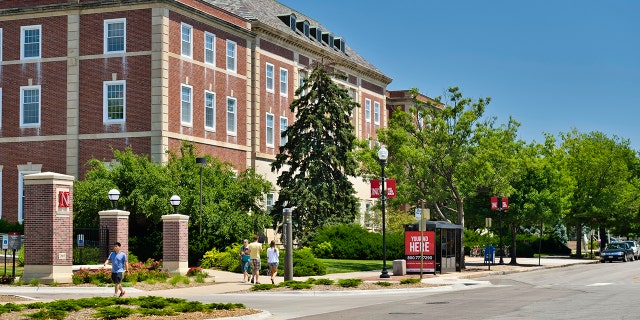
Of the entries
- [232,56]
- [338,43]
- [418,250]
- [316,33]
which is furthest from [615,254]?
[418,250]

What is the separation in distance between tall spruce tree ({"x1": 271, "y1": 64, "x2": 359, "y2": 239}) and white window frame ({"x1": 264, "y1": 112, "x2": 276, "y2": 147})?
4.71m

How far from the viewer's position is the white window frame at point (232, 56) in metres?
58.0

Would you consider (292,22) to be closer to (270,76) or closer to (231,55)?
(270,76)

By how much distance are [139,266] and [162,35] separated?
18.2 meters

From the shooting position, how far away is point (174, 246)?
38.6 m

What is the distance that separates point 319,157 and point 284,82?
33.0ft

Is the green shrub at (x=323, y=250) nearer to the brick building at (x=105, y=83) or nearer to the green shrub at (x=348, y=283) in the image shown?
the brick building at (x=105, y=83)

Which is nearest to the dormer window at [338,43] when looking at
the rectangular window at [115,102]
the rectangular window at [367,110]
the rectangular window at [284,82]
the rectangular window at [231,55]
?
the rectangular window at [367,110]

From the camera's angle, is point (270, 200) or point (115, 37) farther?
point (270, 200)

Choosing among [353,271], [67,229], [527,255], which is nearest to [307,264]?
[353,271]

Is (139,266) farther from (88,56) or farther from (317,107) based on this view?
(317,107)

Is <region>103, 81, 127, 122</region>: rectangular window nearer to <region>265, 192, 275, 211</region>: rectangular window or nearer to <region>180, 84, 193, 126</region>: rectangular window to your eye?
<region>180, 84, 193, 126</region>: rectangular window

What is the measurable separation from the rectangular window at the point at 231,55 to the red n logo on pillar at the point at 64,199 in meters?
26.3

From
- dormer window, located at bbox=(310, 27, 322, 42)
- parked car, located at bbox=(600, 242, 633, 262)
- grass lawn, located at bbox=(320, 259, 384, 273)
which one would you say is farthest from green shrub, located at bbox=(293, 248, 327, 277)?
parked car, located at bbox=(600, 242, 633, 262)
